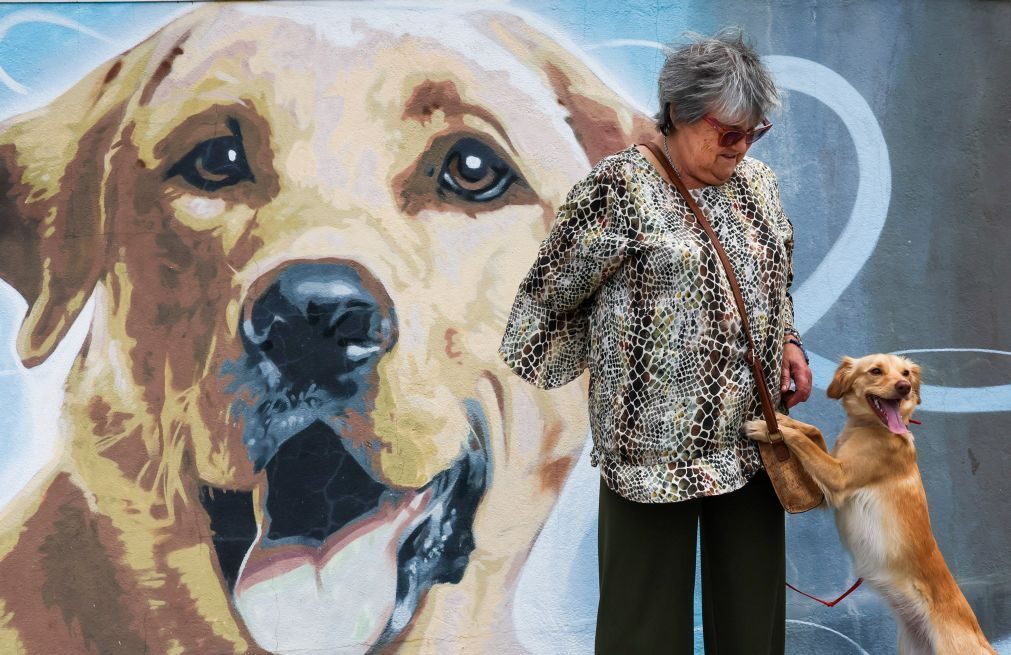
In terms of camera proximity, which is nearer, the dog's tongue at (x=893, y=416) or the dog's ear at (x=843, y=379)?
the dog's tongue at (x=893, y=416)

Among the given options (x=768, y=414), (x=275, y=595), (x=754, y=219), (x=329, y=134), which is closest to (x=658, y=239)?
(x=754, y=219)

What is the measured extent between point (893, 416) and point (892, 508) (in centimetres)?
32

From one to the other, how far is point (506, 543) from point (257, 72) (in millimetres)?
1829

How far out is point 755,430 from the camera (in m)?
2.41

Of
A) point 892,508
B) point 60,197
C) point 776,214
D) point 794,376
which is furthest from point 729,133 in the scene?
point 60,197

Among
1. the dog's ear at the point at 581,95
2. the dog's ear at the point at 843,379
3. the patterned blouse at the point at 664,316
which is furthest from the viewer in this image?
the dog's ear at the point at 581,95

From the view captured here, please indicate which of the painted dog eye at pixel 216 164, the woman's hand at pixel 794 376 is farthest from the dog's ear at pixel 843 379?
the painted dog eye at pixel 216 164

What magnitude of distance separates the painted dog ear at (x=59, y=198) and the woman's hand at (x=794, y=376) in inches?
86.5

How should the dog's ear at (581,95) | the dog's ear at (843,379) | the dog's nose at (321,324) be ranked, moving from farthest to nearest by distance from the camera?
1. the dog's ear at (581,95)
2. the dog's nose at (321,324)
3. the dog's ear at (843,379)

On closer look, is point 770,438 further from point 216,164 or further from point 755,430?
point 216,164

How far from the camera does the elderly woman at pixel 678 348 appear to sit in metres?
2.33

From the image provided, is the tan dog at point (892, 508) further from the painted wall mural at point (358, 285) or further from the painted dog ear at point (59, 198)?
the painted dog ear at point (59, 198)

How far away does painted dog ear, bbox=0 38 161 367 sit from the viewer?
10.8ft

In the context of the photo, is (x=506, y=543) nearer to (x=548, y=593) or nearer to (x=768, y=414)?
(x=548, y=593)
